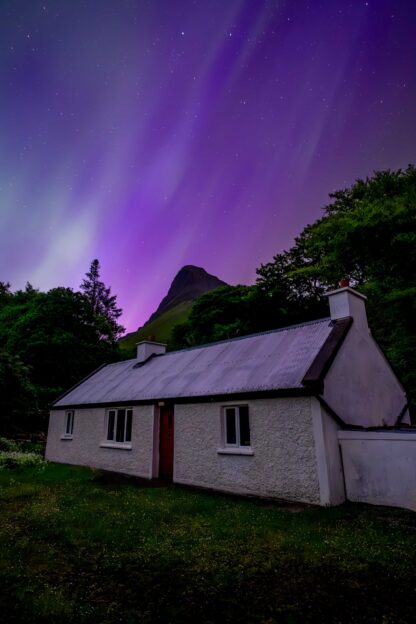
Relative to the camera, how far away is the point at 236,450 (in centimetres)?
1088

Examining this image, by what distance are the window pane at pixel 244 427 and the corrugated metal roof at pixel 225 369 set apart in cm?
72

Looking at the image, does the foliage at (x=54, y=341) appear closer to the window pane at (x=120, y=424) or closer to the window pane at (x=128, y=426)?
the window pane at (x=120, y=424)

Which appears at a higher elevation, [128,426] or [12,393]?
[12,393]

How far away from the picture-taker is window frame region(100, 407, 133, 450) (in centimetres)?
1544

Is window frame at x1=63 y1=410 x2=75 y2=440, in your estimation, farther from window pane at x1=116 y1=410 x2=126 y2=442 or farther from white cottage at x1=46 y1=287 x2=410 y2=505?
window pane at x1=116 y1=410 x2=126 y2=442

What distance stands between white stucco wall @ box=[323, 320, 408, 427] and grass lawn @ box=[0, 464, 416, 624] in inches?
111

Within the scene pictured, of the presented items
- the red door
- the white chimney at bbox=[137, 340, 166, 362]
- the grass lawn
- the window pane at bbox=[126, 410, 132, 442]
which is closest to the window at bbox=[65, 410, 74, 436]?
the white chimney at bbox=[137, 340, 166, 362]

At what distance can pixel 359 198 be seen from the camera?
1016 inches

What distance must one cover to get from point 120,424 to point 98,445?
169 cm

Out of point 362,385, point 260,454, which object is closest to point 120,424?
point 260,454

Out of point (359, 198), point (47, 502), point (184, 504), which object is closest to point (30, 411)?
point (47, 502)

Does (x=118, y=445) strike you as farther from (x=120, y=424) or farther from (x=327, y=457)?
(x=327, y=457)

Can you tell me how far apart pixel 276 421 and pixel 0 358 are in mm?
20432

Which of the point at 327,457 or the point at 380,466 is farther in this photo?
the point at 327,457
